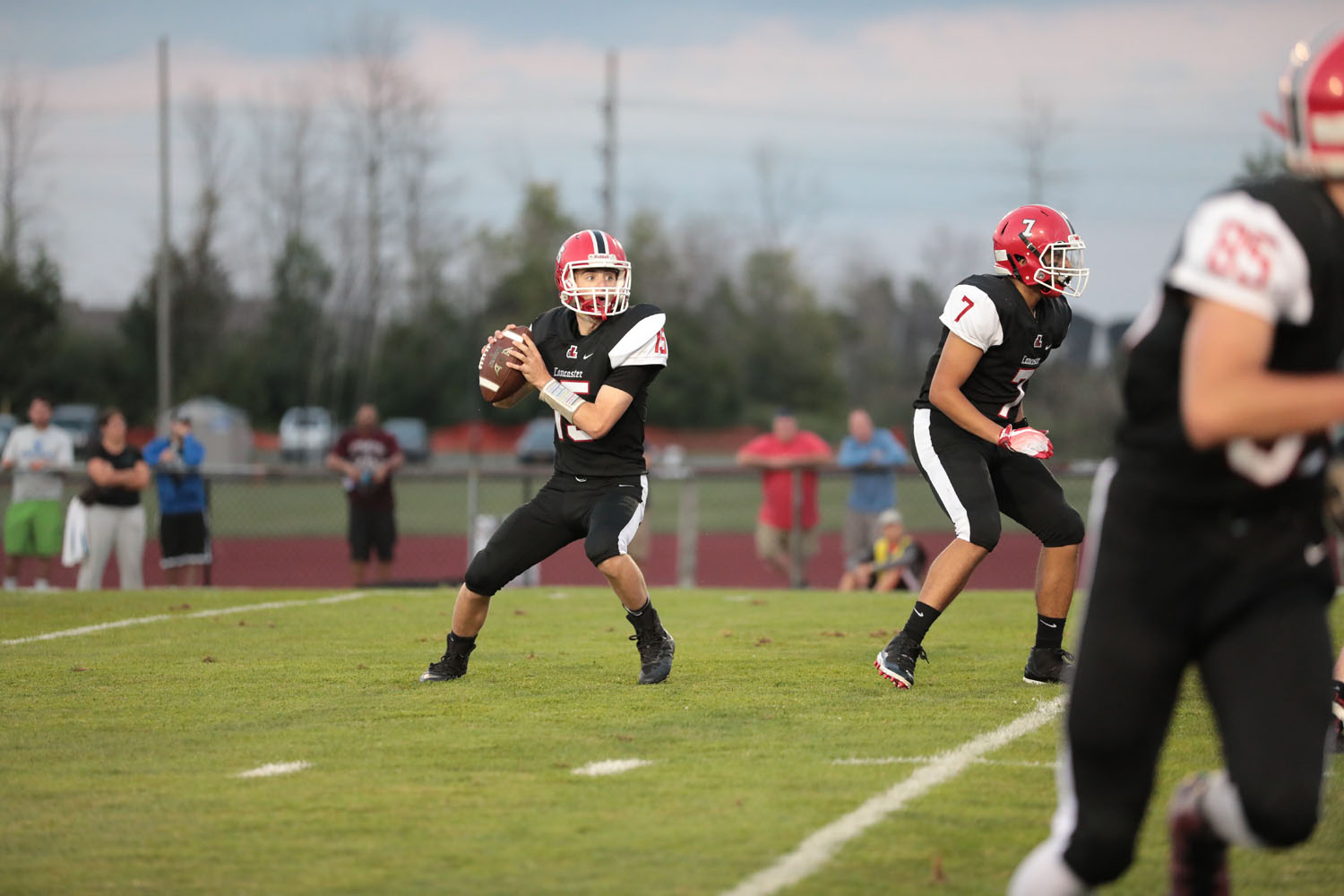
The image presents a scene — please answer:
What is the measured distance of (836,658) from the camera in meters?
7.53

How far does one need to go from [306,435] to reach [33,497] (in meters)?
31.9

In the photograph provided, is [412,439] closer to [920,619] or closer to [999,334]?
[920,619]

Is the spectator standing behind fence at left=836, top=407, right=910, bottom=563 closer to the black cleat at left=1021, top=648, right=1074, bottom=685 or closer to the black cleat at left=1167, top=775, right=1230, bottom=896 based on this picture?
the black cleat at left=1021, top=648, right=1074, bottom=685

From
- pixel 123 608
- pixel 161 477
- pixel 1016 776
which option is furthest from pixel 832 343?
pixel 1016 776

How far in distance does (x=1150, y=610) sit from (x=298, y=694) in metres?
4.45

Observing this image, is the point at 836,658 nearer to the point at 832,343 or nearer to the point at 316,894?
the point at 316,894

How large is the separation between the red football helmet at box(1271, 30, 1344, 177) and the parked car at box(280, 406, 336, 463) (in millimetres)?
42005

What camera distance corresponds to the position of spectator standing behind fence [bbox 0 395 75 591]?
45.8 feet

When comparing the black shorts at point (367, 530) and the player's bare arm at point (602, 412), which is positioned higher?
the player's bare arm at point (602, 412)

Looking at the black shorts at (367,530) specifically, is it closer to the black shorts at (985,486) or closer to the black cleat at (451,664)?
the black cleat at (451,664)

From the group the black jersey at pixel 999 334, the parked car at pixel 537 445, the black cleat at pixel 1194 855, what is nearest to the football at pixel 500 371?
the black jersey at pixel 999 334

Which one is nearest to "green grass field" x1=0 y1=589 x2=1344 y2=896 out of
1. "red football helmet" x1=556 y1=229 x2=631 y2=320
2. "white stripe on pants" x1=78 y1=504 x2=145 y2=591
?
"red football helmet" x1=556 y1=229 x2=631 y2=320

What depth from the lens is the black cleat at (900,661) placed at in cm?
654

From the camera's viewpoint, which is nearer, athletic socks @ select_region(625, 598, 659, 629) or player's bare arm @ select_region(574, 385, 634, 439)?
player's bare arm @ select_region(574, 385, 634, 439)
